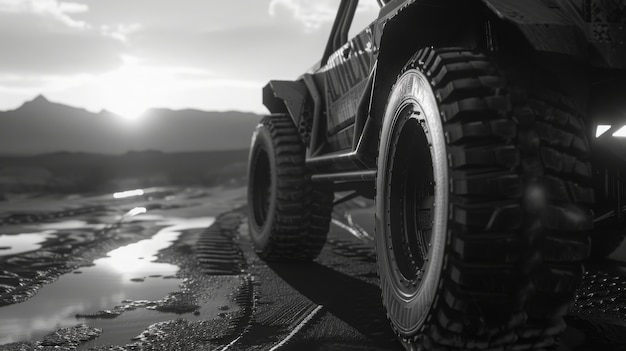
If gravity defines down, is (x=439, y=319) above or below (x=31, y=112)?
below

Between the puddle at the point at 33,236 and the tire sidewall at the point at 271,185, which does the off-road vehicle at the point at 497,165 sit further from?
the puddle at the point at 33,236

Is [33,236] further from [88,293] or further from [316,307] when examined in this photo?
[316,307]

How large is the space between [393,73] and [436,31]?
38 cm

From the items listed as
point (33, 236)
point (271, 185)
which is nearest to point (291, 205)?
point (271, 185)

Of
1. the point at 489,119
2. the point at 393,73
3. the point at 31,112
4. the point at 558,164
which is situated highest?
the point at 31,112

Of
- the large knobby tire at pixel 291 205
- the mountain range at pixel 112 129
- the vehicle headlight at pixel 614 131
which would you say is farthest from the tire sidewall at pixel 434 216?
the mountain range at pixel 112 129

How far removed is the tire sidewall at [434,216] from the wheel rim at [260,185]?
328 cm

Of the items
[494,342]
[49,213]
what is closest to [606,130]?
[494,342]

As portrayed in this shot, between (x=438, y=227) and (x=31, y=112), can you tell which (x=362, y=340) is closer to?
(x=438, y=227)

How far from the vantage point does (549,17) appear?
224cm

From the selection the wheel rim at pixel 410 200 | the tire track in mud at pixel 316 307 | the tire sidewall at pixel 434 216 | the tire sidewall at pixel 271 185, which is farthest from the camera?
the tire sidewall at pixel 271 185

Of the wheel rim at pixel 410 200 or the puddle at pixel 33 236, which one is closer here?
the wheel rim at pixel 410 200

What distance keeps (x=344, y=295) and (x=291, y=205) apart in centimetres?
134

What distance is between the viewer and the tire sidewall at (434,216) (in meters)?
2.33
